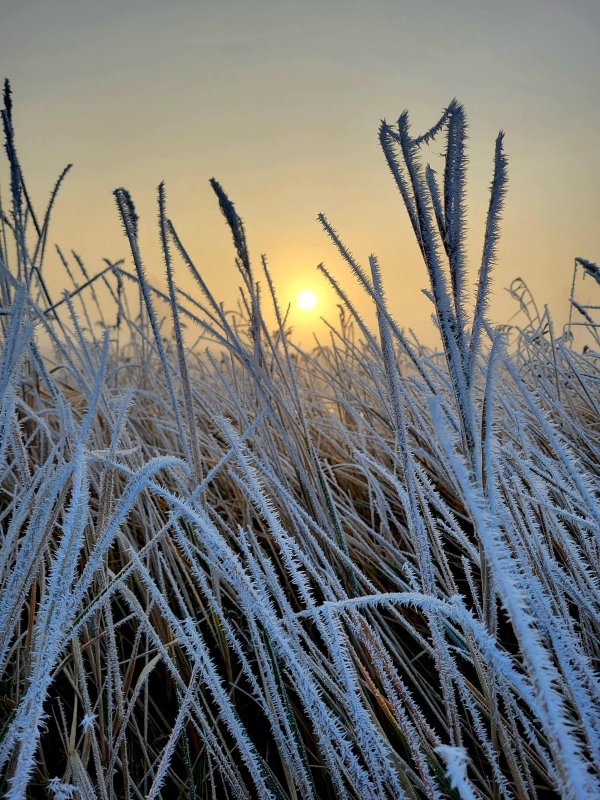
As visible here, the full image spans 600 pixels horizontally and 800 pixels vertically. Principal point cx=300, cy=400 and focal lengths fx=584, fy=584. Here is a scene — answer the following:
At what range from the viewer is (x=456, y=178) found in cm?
51

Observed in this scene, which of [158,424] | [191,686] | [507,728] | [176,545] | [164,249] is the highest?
[164,249]

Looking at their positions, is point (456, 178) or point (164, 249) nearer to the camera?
point (456, 178)

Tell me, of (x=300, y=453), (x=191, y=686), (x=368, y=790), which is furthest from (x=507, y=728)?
(x=300, y=453)

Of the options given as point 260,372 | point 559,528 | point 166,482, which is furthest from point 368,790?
point 166,482

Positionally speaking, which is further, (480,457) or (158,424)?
(158,424)

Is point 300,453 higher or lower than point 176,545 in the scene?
higher

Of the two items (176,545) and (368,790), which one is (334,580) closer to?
(368,790)

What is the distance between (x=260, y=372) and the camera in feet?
3.65

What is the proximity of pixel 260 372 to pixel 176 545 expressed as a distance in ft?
1.19

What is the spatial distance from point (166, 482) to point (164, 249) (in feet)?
2.09

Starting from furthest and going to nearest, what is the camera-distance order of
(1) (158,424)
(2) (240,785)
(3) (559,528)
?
(1) (158,424) < (3) (559,528) < (2) (240,785)

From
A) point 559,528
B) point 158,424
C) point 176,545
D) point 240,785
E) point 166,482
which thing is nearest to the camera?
point 240,785

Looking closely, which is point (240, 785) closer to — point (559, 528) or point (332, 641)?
point (332, 641)

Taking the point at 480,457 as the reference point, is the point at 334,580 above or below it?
below
